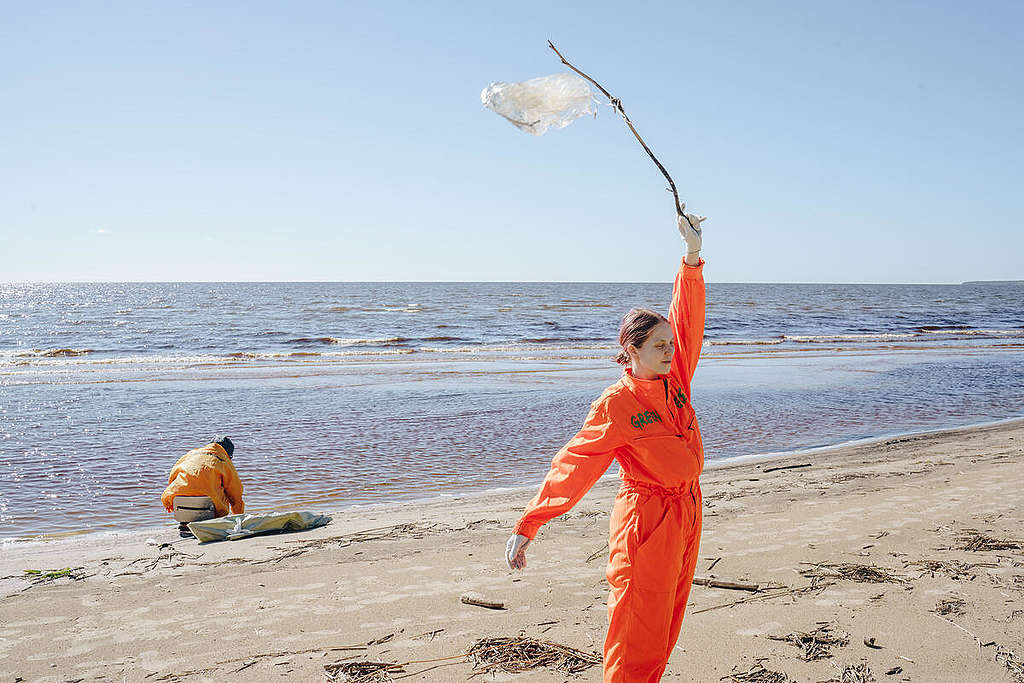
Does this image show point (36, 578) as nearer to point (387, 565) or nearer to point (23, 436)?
point (387, 565)

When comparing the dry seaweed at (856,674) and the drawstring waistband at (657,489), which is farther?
the dry seaweed at (856,674)

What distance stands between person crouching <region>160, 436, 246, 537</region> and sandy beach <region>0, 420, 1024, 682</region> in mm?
363

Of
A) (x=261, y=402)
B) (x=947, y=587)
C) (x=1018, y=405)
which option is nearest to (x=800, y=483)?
(x=947, y=587)

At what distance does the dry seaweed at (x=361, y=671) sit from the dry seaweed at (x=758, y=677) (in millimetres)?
1612

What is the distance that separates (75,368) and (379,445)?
1637 centimetres

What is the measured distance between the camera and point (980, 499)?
6523 mm

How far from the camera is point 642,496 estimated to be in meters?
2.58

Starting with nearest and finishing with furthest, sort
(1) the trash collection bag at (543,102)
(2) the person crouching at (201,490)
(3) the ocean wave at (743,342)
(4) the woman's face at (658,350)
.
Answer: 1. (4) the woman's face at (658,350)
2. (1) the trash collection bag at (543,102)
3. (2) the person crouching at (201,490)
4. (3) the ocean wave at (743,342)

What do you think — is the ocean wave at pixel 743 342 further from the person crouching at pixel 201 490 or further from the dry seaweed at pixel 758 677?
the dry seaweed at pixel 758 677

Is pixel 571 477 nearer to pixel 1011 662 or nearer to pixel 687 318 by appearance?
pixel 687 318

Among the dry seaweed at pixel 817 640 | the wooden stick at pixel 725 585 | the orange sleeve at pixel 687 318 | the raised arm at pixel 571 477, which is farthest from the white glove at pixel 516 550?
the wooden stick at pixel 725 585

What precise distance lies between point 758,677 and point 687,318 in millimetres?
1857

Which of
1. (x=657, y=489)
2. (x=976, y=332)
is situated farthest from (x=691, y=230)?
(x=976, y=332)

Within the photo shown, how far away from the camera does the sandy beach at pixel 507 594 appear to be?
3723 millimetres
